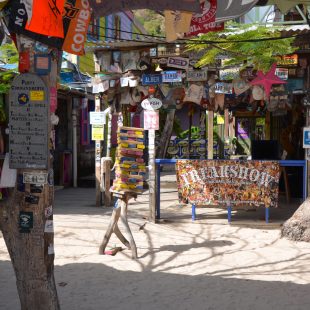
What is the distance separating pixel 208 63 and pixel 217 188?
2.37 metres

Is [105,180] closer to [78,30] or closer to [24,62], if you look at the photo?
[78,30]

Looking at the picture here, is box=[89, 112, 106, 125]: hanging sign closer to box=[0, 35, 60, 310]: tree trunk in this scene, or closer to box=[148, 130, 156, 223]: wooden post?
box=[148, 130, 156, 223]: wooden post

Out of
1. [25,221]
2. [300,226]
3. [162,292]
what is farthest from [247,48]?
[25,221]

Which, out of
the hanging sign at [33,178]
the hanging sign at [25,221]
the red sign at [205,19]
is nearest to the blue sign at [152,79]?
the red sign at [205,19]

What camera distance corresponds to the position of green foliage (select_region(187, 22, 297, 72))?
8.94 m

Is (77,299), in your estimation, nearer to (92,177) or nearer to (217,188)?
(217,188)

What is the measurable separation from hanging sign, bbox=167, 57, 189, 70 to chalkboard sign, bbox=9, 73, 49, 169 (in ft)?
19.7

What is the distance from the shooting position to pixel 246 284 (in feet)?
19.5

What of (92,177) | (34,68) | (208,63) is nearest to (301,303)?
(34,68)

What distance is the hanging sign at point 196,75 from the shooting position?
32.5 ft

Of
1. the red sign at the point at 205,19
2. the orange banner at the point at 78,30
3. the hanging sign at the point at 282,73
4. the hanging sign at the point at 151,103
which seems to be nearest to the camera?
the orange banner at the point at 78,30

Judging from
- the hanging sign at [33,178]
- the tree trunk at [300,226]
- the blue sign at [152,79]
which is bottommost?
the tree trunk at [300,226]

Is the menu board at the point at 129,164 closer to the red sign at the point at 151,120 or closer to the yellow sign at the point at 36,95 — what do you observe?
the red sign at the point at 151,120

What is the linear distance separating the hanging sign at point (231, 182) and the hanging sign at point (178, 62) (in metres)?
1.85
